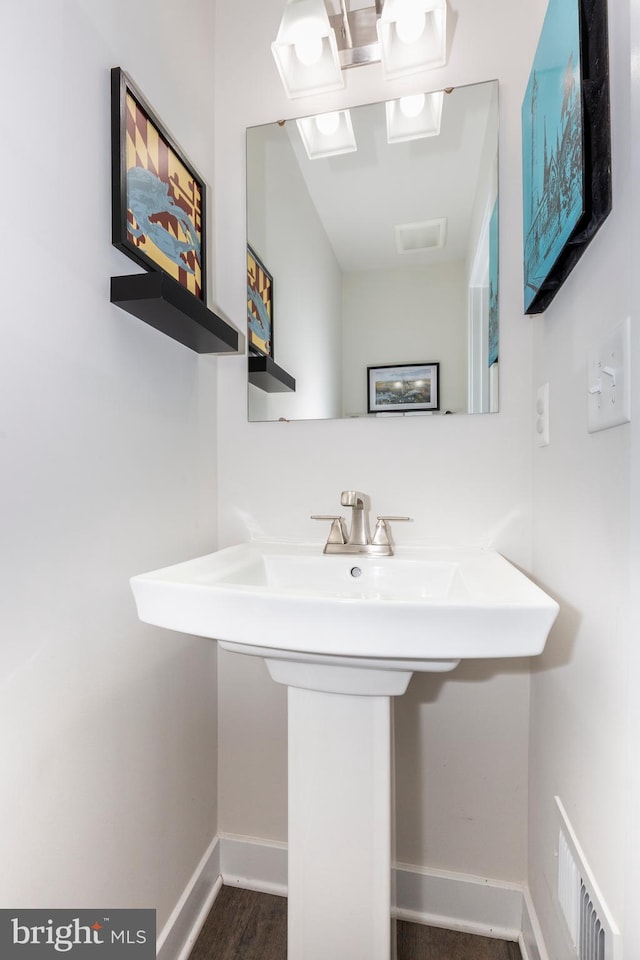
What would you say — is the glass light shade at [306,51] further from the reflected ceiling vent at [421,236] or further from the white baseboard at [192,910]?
the white baseboard at [192,910]

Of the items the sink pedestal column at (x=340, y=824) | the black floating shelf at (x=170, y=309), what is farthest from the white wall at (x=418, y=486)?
the sink pedestal column at (x=340, y=824)

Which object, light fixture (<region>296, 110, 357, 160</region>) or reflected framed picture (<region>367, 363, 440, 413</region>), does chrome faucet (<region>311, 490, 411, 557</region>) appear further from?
light fixture (<region>296, 110, 357, 160</region>)

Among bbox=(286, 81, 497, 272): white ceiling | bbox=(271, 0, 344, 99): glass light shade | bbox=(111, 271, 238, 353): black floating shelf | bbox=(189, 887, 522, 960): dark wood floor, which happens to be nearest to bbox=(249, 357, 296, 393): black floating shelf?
bbox=(111, 271, 238, 353): black floating shelf

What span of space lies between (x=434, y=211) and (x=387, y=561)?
34.6 inches

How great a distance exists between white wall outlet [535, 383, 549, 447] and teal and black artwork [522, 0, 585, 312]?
0.63 feet

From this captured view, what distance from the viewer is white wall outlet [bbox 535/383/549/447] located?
1.03 meters

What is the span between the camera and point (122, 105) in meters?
0.91

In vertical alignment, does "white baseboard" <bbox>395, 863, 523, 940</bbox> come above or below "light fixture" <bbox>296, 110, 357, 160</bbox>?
below

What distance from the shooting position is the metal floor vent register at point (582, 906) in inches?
25.0

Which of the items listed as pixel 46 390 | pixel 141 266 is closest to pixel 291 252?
pixel 141 266

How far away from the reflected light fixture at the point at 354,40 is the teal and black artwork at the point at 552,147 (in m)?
0.33

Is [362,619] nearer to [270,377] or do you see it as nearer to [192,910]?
[270,377]

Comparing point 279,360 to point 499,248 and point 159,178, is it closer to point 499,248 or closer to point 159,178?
point 159,178

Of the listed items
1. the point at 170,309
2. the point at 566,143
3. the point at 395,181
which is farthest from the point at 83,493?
the point at 395,181
